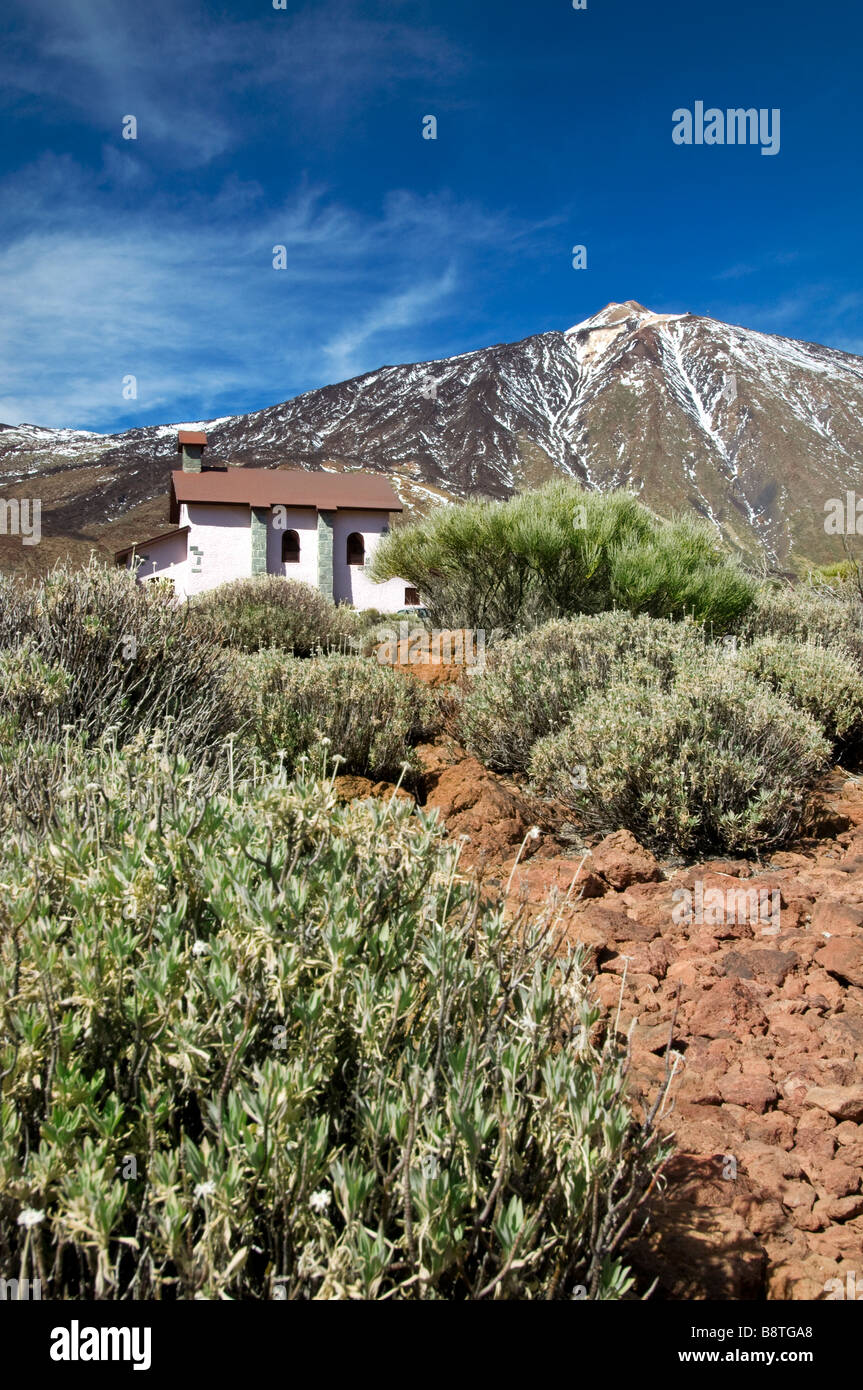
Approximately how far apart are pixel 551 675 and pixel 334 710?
1.45 meters

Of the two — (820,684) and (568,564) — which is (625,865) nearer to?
(820,684)

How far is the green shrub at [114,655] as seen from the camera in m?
3.87

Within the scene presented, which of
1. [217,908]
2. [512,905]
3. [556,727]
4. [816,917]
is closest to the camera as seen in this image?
[217,908]

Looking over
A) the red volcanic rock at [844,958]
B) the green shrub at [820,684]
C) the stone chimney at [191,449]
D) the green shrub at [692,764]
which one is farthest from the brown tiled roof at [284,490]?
the red volcanic rock at [844,958]

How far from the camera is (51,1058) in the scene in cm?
113

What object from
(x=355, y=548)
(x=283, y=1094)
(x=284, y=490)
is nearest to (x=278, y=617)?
(x=283, y=1094)

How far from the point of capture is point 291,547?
27750mm

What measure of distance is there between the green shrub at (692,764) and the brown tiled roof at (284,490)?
23.5m

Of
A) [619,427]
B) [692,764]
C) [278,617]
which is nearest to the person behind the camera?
[692,764]

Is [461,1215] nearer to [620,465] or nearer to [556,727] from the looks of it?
[556,727]

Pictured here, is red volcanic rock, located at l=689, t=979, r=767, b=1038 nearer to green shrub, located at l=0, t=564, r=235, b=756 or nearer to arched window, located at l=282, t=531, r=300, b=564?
green shrub, located at l=0, t=564, r=235, b=756

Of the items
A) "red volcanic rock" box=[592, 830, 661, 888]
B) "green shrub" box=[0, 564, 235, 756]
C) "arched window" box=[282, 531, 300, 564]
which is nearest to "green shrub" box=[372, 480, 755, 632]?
"green shrub" box=[0, 564, 235, 756]
